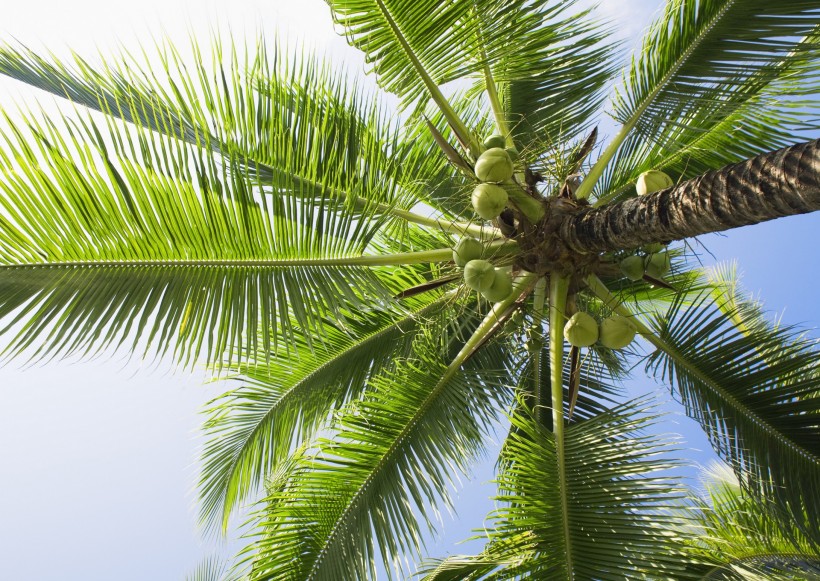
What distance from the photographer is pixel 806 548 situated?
4977 millimetres

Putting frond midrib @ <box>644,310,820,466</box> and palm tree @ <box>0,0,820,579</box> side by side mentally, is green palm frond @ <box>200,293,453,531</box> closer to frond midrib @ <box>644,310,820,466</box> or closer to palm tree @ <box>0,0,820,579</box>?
palm tree @ <box>0,0,820,579</box>

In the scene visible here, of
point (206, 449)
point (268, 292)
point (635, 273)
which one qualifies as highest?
point (635, 273)

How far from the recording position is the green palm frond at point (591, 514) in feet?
11.1

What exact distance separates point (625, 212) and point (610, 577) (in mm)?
1869

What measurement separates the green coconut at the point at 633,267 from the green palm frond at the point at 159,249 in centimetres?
149

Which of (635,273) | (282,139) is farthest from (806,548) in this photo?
(282,139)

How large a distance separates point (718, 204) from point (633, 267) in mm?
1385

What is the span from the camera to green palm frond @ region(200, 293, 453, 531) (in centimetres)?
504

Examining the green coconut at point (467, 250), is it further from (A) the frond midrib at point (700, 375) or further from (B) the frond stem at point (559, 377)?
(A) the frond midrib at point (700, 375)

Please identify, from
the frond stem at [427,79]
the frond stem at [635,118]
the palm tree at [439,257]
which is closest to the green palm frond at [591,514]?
the palm tree at [439,257]

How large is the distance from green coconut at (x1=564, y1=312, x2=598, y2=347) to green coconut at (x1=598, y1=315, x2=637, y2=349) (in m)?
0.06

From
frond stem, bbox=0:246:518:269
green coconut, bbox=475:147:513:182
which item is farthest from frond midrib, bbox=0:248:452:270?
green coconut, bbox=475:147:513:182

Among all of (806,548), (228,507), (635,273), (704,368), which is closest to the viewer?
(635,273)

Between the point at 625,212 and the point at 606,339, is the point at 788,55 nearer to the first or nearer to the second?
the point at 625,212
